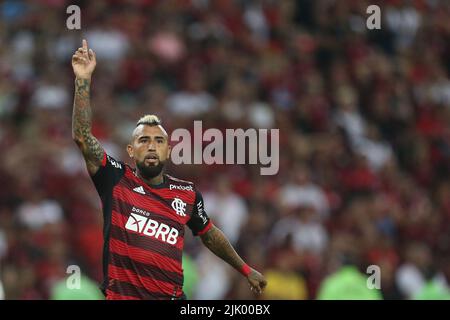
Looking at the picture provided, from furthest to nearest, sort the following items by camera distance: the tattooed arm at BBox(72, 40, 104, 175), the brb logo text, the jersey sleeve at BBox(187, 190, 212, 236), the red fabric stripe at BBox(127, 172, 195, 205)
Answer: the jersey sleeve at BBox(187, 190, 212, 236) < the red fabric stripe at BBox(127, 172, 195, 205) < the brb logo text < the tattooed arm at BBox(72, 40, 104, 175)

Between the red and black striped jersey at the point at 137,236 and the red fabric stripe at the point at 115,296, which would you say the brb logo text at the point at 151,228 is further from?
the red fabric stripe at the point at 115,296

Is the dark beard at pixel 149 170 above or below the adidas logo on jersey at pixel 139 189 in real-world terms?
above

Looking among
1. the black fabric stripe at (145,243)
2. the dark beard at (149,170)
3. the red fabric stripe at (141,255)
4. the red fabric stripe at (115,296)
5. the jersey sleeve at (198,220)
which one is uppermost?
the dark beard at (149,170)

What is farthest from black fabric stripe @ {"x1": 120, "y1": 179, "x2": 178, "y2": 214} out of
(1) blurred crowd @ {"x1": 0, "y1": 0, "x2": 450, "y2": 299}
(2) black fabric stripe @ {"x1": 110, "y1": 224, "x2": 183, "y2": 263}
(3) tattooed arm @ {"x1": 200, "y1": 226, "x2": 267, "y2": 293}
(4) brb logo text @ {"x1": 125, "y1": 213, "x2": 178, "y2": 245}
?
(1) blurred crowd @ {"x1": 0, "y1": 0, "x2": 450, "y2": 299}

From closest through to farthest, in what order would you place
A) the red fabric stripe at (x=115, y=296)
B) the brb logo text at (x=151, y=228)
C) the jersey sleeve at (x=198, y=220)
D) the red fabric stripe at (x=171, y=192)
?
the red fabric stripe at (x=115, y=296) < the brb logo text at (x=151, y=228) < the red fabric stripe at (x=171, y=192) < the jersey sleeve at (x=198, y=220)

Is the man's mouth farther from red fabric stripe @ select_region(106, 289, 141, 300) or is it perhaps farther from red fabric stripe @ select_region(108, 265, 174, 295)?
red fabric stripe @ select_region(106, 289, 141, 300)

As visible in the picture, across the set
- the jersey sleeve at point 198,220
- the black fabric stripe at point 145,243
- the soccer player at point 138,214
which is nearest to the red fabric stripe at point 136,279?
the soccer player at point 138,214

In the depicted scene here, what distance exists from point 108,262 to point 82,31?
6.74m

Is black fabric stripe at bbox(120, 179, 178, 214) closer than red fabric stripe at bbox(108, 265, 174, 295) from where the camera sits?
No

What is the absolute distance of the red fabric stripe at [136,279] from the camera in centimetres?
646

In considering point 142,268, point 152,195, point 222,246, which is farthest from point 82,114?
point 222,246

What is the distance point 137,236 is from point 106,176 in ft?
1.22

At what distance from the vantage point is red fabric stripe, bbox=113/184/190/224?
6.55 metres

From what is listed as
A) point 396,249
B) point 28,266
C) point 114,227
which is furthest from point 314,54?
point 114,227
